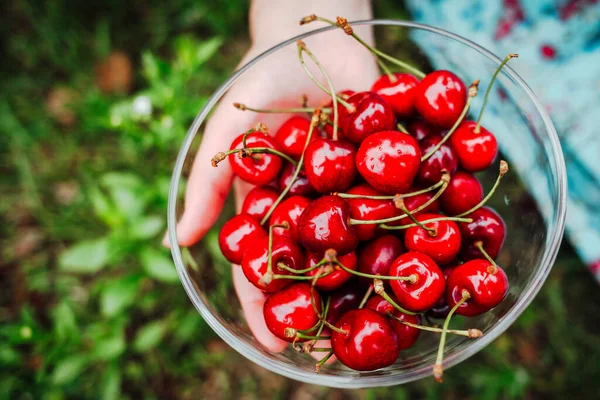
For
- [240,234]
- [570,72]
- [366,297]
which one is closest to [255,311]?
[240,234]

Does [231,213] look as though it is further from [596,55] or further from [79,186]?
[596,55]

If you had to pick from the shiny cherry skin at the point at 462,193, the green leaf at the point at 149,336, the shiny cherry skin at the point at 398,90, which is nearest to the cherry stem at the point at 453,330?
the shiny cherry skin at the point at 462,193

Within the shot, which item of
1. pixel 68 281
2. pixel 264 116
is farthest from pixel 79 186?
pixel 264 116

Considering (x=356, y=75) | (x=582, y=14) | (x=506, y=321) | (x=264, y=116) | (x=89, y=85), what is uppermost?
(x=582, y=14)

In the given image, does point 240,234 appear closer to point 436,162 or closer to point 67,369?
point 436,162

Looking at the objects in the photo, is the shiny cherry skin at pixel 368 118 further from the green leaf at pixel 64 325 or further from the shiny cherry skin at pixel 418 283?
the green leaf at pixel 64 325

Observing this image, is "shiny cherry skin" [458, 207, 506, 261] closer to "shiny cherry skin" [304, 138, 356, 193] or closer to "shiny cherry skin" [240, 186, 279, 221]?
"shiny cherry skin" [304, 138, 356, 193]
